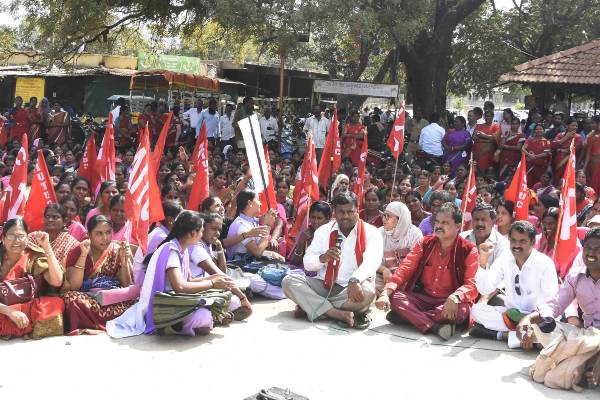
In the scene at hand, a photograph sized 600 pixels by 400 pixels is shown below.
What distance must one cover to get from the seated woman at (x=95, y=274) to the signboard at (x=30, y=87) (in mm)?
20513

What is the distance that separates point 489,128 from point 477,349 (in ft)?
26.0

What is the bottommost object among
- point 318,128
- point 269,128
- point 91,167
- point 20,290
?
point 20,290

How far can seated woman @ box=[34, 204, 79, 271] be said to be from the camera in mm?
5793

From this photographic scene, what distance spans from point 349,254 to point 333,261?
143mm

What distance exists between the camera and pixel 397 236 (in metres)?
7.14

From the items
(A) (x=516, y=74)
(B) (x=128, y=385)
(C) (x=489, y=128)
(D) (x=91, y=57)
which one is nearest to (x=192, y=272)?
(B) (x=128, y=385)

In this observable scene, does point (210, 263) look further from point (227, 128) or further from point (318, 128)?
point (227, 128)

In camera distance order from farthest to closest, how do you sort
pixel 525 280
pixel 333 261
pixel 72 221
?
pixel 72 221, pixel 333 261, pixel 525 280

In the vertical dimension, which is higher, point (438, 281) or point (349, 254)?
point (349, 254)

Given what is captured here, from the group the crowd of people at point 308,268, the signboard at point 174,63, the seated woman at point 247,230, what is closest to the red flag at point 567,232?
the crowd of people at point 308,268

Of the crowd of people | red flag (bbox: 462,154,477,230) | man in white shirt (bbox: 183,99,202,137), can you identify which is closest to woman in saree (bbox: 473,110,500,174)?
the crowd of people

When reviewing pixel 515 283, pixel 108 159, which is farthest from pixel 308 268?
pixel 108 159

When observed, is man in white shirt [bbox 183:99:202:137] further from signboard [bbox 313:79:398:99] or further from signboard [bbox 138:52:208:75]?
signboard [bbox 138:52:208:75]

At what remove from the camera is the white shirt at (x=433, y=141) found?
43.6 ft
